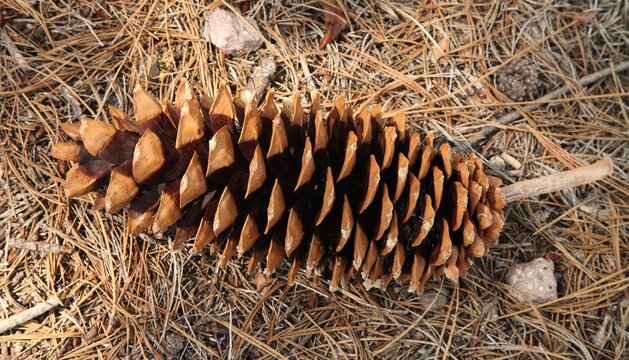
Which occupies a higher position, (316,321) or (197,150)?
(197,150)

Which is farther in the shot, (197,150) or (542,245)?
(542,245)

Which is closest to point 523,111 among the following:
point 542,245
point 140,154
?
point 542,245

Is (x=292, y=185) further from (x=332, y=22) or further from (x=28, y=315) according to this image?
(x=28, y=315)

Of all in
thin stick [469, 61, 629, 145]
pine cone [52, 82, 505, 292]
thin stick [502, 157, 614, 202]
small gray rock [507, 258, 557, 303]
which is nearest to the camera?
pine cone [52, 82, 505, 292]

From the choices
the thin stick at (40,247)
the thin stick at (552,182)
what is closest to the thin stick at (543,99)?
the thin stick at (552,182)

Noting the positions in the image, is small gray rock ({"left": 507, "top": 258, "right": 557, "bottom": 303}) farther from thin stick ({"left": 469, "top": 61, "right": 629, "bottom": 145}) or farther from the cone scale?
thin stick ({"left": 469, "top": 61, "right": 629, "bottom": 145})

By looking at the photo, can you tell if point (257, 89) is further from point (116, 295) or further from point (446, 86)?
point (116, 295)

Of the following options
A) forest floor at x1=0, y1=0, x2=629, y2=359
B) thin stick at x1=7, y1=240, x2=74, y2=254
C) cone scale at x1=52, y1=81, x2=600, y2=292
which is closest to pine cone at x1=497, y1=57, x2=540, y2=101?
forest floor at x1=0, y1=0, x2=629, y2=359
